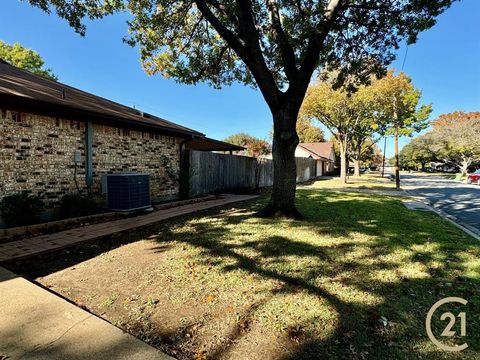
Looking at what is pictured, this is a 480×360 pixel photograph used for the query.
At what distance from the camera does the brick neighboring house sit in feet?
17.6

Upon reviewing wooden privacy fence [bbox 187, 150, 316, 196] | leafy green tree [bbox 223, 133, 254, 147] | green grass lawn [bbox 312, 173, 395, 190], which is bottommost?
green grass lawn [bbox 312, 173, 395, 190]

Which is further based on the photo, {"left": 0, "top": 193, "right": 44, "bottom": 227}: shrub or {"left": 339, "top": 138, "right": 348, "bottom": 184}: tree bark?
{"left": 339, "top": 138, "right": 348, "bottom": 184}: tree bark

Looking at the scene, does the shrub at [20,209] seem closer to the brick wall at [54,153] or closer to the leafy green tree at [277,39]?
the brick wall at [54,153]

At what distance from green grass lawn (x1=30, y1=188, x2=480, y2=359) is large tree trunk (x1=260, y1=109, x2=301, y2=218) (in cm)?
144

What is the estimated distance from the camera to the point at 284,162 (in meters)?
6.84

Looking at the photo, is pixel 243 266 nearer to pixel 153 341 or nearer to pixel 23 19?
pixel 153 341

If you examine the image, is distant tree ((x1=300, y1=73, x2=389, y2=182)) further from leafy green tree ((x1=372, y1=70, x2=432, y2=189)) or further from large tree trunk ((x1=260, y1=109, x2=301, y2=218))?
large tree trunk ((x1=260, y1=109, x2=301, y2=218))

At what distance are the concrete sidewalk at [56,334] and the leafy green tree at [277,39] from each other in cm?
512

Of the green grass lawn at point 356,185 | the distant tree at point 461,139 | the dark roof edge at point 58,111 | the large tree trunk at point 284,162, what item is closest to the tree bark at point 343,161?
the green grass lawn at point 356,185

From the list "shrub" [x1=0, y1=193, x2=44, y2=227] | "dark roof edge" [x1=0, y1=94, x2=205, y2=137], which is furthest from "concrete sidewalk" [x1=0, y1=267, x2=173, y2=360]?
"dark roof edge" [x1=0, y1=94, x2=205, y2=137]

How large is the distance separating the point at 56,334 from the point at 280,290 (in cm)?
221

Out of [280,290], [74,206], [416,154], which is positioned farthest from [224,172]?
[416,154]

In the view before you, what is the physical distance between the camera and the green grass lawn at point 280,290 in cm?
225

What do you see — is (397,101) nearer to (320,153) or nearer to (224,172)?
(224,172)
